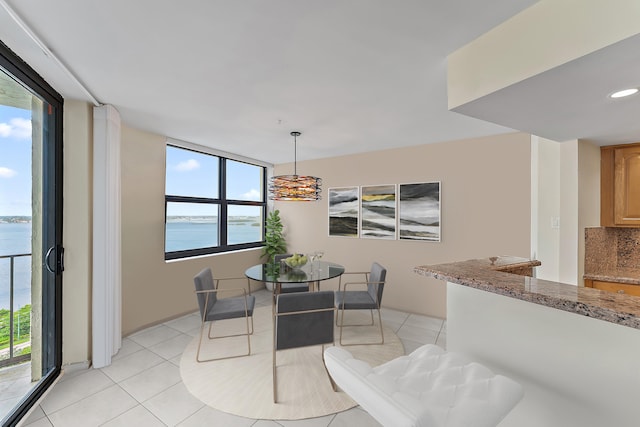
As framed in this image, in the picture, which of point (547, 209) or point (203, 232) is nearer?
point (547, 209)

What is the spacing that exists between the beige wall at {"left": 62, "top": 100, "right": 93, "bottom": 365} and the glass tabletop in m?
1.51

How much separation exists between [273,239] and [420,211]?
2.69 meters

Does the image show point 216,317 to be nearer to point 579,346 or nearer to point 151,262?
point 151,262

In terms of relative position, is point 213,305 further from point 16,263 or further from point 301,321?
point 16,263

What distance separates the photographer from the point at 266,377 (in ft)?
8.08

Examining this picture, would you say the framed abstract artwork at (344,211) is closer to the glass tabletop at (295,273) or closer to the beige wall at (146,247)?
the glass tabletop at (295,273)

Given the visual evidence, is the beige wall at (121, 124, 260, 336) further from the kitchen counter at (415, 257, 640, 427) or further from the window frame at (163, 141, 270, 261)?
the kitchen counter at (415, 257, 640, 427)

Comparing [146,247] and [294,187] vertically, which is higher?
[294,187]

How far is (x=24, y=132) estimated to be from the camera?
199cm

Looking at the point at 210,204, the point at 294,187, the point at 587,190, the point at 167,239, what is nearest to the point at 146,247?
the point at 167,239

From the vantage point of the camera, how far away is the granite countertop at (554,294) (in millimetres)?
942

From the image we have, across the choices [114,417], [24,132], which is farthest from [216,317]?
[24,132]

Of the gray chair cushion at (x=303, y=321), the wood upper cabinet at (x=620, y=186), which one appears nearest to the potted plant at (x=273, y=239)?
the gray chair cushion at (x=303, y=321)

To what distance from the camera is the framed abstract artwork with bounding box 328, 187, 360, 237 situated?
4.54 meters
